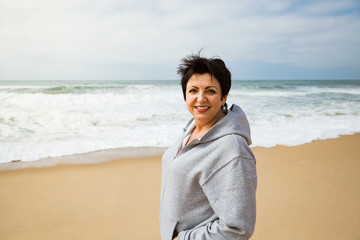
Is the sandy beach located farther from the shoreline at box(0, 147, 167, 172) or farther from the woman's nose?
the woman's nose

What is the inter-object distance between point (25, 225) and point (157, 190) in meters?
1.78

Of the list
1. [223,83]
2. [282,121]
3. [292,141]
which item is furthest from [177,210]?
[282,121]

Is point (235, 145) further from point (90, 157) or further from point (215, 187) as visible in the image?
point (90, 157)

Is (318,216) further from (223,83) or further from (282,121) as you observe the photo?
(282,121)

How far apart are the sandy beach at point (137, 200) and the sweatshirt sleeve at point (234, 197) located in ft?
6.57

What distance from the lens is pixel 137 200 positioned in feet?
11.8

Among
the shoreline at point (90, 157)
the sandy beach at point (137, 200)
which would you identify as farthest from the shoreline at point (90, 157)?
the sandy beach at point (137, 200)

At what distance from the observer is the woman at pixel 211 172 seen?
1.11m

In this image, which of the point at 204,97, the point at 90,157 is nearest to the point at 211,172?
the point at 204,97

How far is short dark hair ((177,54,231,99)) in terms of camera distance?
4.40ft

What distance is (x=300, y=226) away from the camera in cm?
301

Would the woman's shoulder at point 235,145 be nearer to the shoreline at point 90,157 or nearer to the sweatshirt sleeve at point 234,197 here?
the sweatshirt sleeve at point 234,197

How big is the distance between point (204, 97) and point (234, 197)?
0.56m

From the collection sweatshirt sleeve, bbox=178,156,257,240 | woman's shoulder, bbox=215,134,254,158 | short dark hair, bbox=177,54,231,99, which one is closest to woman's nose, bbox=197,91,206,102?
short dark hair, bbox=177,54,231,99
